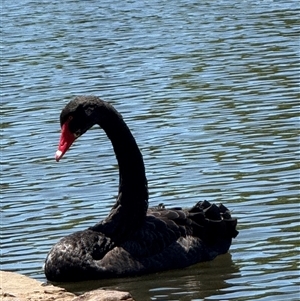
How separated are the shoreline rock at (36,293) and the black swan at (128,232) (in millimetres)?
706

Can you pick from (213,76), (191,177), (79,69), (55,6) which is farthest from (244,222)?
(55,6)

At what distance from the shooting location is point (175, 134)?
40.0 ft

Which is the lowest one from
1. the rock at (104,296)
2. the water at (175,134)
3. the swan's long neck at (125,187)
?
the water at (175,134)

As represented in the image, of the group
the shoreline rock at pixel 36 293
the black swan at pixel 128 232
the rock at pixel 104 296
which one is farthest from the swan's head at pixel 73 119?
the rock at pixel 104 296

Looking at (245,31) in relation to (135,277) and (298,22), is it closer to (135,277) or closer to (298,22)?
(298,22)

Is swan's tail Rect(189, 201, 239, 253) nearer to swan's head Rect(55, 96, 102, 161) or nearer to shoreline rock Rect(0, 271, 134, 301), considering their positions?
swan's head Rect(55, 96, 102, 161)

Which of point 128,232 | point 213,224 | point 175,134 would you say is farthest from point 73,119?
point 175,134

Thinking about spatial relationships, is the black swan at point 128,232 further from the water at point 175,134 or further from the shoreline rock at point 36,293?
the shoreline rock at point 36,293

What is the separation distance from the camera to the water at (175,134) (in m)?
8.41

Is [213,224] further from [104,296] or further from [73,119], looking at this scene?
[104,296]

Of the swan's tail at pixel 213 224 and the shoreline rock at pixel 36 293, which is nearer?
the shoreline rock at pixel 36 293

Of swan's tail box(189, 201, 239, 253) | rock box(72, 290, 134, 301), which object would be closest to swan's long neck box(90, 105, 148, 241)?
swan's tail box(189, 201, 239, 253)

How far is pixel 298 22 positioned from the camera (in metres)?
19.7

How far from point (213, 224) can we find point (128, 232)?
662 mm
